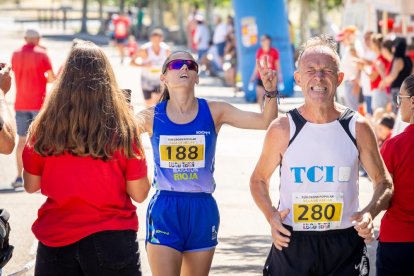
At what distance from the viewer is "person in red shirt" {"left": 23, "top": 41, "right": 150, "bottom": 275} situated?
5262 mm

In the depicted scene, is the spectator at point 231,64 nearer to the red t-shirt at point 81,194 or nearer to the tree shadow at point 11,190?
the tree shadow at point 11,190

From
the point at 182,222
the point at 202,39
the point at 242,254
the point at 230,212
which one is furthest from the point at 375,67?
the point at 202,39

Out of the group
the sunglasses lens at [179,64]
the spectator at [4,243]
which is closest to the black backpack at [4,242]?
the spectator at [4,243]

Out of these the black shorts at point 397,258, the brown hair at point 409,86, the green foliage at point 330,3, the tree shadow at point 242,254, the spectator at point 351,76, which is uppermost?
the green foliage at point 330,3

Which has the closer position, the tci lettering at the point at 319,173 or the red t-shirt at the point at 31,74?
the tci lettering at the point at 319,173

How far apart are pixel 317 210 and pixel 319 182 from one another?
141 mm

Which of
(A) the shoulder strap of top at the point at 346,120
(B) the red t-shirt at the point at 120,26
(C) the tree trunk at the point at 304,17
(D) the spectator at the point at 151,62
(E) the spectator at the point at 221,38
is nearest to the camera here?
(A) the shoulder strap of top at the point at 346,120

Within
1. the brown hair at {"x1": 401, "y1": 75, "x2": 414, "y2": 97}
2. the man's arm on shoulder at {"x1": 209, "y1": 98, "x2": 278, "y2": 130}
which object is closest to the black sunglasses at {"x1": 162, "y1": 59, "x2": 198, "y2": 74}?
the man's arm on shoulder at {"x1": 209, "y1": 98, "x2": 278, "y2": 130}

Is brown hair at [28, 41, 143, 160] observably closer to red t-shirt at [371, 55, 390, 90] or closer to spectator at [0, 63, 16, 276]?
spectator at [0, 63, 16, 276]

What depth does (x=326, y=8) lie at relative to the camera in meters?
45.0

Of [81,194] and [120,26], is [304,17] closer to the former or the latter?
[120,26]

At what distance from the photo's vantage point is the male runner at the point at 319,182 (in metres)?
5.46

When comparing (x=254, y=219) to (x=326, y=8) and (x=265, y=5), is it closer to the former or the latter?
(x=265, y=5)

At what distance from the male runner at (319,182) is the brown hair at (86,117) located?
2.49 feet
